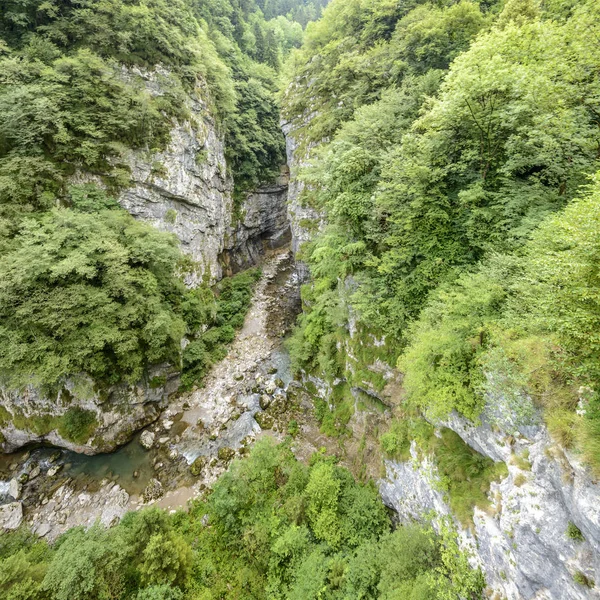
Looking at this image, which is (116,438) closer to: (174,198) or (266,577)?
(266,577)

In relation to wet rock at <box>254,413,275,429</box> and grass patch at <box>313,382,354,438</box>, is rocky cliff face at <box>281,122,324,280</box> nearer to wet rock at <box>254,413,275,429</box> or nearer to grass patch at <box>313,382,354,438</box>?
grass patch at <box>313,382,354,438</box>

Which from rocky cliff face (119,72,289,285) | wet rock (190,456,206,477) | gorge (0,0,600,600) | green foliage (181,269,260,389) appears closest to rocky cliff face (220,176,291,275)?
rocky cliff face (119,72,289,285)

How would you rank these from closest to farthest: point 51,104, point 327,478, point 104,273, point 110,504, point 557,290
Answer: point 557,290
point 327,478
point 110,504
point 104,273
point 51,104

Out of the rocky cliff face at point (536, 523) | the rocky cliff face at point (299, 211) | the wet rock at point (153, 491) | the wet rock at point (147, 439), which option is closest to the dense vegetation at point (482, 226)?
the rocky cliff face at point (536, 523)

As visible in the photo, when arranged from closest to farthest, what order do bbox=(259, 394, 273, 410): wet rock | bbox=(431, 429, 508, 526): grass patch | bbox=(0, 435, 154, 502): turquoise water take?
bbox=(431, 429, 508, 526): grass patch, bbox=(0, 435, 154, 502): turquoise water, bbox=(259, 394, 273, 410): wet rock

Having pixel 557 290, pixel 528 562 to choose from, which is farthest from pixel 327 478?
pixel 557 290

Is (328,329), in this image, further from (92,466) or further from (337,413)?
(92,466)

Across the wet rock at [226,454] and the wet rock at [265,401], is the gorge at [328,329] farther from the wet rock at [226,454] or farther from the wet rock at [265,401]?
the wet rock at [265,401]

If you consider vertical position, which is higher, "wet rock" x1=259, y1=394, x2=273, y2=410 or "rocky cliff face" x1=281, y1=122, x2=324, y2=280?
"rocky cliff face" x1=281, y1=122, x2=324, y2=280
